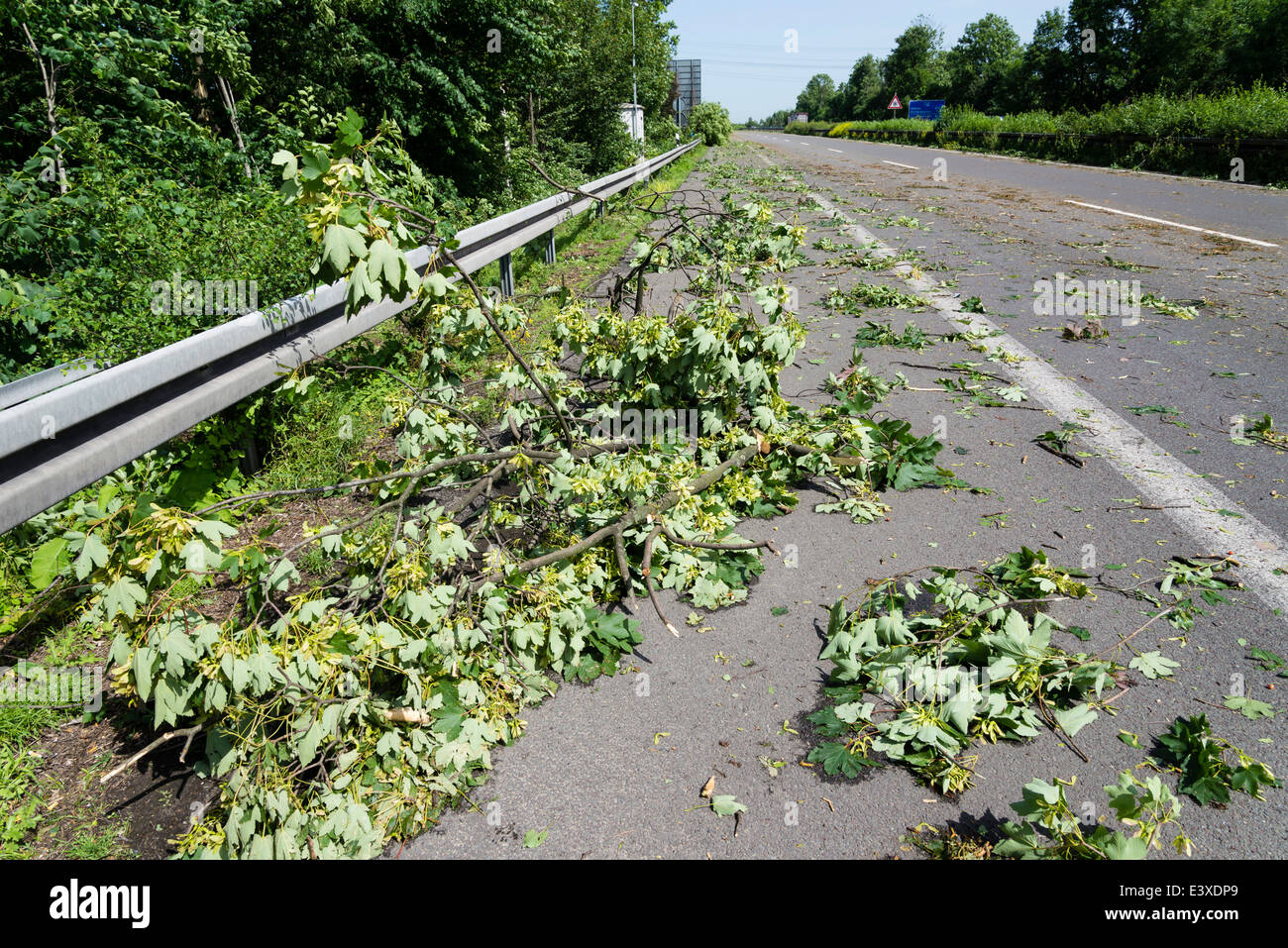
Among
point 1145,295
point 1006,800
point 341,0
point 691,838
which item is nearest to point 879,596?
point 1006,800

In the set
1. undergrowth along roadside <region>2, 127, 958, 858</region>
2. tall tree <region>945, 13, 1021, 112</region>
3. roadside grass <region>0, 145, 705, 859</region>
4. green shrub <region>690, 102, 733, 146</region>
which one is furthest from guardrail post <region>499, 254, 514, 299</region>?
tall tree <region>945, 13, 1021, 112</region>

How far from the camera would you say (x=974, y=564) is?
297cm

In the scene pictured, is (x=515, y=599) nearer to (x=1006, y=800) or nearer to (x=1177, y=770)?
(x=1006, y=800)

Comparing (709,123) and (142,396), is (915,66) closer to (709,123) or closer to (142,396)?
(709,123)

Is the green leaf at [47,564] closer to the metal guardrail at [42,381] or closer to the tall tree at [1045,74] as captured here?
the metal guardrail at [42,381]

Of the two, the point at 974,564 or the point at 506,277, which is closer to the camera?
the point at 974,564

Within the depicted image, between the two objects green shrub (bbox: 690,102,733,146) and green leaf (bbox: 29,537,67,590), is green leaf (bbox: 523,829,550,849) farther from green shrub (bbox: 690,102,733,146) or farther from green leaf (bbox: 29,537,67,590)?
green shrub (bbox: 690,102,733,146)

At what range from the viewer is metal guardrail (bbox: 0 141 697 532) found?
6.67 ft

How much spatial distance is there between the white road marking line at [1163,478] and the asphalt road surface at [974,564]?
0.5 inches

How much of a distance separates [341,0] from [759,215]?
23.9ft

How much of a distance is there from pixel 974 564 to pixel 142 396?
329 cm

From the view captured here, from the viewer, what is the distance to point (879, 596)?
2770 mm

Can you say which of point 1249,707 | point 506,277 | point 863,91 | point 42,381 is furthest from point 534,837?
point 863,91

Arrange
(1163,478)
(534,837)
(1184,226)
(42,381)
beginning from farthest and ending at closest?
1. (1184,226)
2. (1163,478)
3. (42,381)
4. (534,837)
